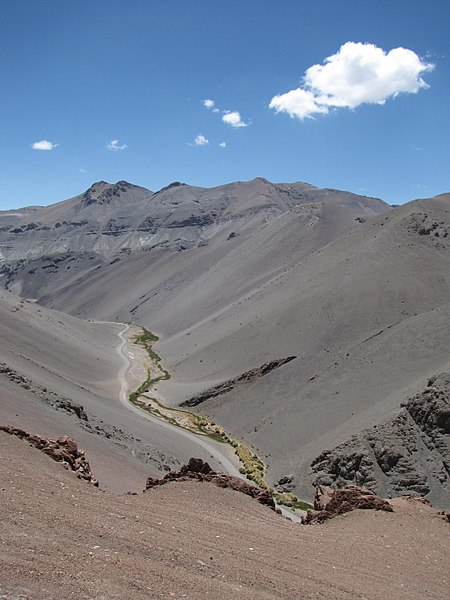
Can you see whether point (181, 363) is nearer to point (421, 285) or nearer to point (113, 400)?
point (113, 400)

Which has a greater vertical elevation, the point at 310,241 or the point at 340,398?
the point at 310,241

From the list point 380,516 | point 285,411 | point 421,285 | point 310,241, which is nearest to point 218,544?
point 380,516

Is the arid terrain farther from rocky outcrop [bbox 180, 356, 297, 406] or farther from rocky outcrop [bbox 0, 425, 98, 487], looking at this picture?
rocky outcrop [bbox 0, 425, 98, 487]

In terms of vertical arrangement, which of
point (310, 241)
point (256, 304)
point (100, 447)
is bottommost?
point (100, 447)

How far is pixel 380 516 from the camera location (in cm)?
1898

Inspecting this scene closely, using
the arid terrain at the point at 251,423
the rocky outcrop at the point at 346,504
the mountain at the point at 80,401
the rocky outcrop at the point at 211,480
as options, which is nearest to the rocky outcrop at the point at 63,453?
the arid terrain at the point at 251,423

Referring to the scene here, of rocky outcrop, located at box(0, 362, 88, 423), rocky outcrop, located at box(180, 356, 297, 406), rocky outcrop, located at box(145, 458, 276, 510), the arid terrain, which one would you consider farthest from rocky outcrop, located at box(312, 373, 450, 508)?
rocky outcrop, located at box(180, 356, 297, 406)

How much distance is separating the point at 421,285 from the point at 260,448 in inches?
1392

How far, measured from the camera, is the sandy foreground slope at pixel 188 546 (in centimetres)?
910

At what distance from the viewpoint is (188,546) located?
39.8ft

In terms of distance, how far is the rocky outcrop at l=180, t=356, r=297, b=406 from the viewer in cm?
6035

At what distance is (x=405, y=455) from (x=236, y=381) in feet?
91.2

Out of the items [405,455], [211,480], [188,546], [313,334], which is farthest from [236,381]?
[188,546]

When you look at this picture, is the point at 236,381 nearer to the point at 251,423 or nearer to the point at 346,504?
the point at 251,423
